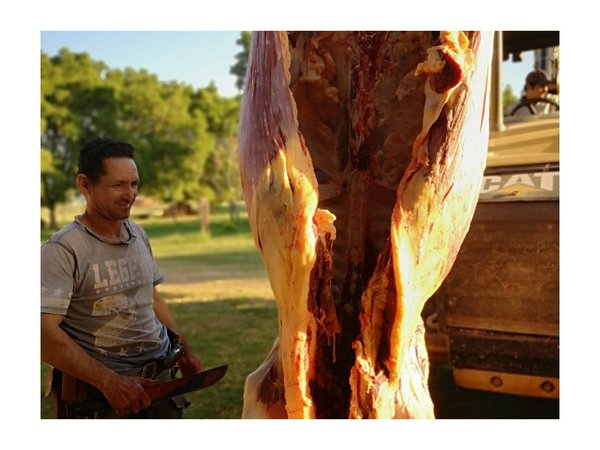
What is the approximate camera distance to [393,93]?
7.87 ft

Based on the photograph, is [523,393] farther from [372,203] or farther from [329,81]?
[329,81]

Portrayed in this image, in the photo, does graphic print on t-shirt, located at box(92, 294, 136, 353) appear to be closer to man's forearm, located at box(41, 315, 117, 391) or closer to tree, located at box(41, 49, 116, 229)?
man's forearm, located at box(41, 315, 117, 391)

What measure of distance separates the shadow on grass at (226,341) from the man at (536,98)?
307 cm

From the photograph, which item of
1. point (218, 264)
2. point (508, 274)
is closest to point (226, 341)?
point (508, 274)

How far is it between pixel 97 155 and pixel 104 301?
1.80 feet

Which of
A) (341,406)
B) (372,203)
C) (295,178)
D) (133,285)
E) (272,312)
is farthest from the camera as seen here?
(272,312)

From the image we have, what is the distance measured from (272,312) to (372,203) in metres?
4.94

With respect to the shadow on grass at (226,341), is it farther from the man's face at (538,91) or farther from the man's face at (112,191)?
the man's face at (538,91)

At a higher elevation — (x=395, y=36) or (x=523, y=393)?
(x=395, y=36)

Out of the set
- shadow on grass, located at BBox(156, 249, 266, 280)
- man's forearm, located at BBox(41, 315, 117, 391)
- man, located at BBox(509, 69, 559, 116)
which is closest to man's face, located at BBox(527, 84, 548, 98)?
man, located at BBox(509, 69, 559, 116)

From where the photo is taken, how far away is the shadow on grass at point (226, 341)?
4.38m

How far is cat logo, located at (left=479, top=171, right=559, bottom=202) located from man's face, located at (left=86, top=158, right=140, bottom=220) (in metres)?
1.68

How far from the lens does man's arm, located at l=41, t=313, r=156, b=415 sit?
2361mm

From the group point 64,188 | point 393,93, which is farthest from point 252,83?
point 64,188
